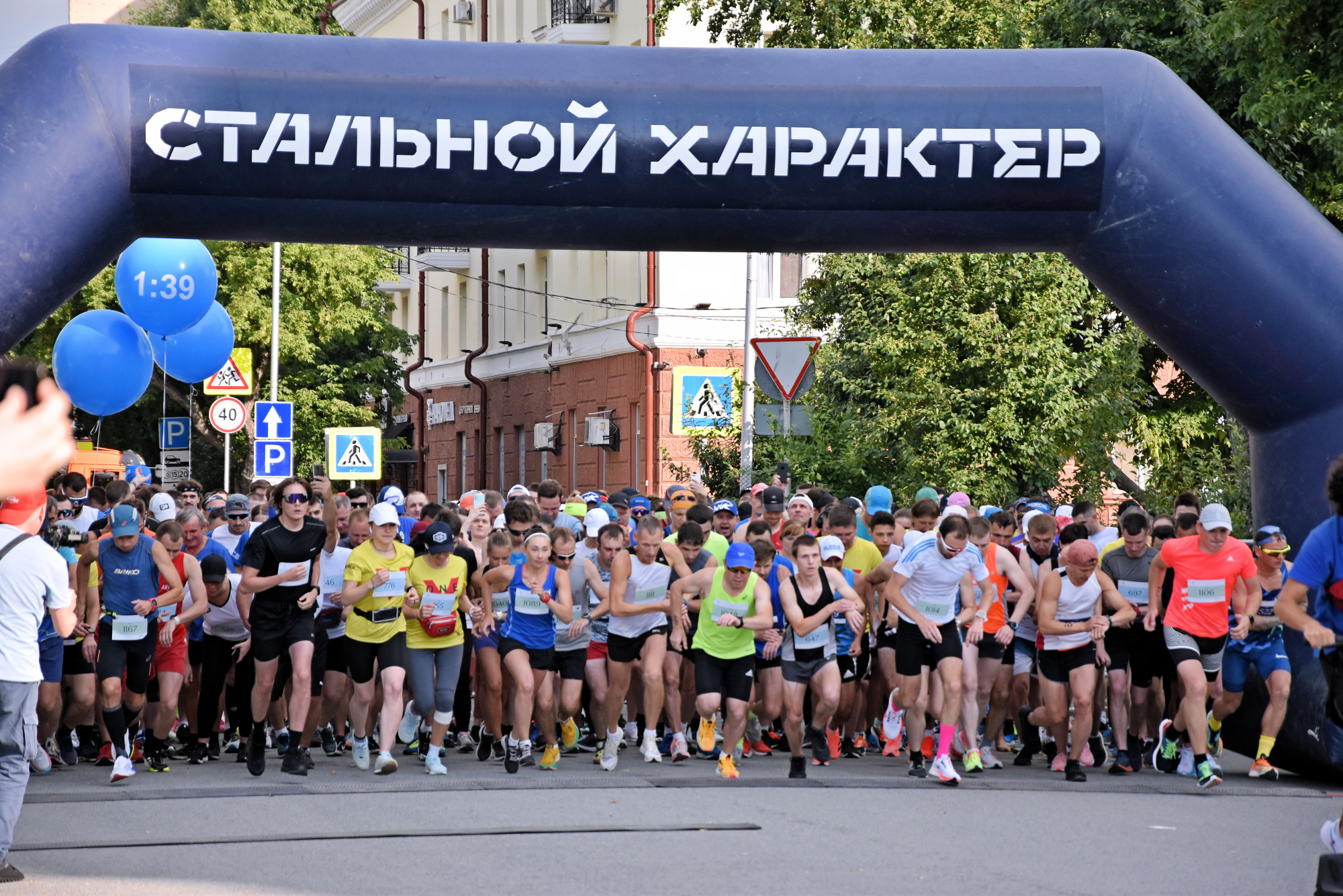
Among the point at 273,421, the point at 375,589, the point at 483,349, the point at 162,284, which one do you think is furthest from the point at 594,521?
the point at 483,349

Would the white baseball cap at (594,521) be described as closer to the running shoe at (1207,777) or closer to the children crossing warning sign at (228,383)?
the running shoe at (1207,777)

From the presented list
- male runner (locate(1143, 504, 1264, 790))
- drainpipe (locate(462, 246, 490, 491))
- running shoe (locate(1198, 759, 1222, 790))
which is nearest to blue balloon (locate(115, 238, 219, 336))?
male runner (locate(1143, 504, 1264, 790))

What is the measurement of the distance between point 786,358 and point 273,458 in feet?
26.7

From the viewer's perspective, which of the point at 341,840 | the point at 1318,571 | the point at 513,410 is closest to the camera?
the point at 1318,571

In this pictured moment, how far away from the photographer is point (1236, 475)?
19.1m

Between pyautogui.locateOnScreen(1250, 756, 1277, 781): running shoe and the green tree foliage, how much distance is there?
25.6 metres

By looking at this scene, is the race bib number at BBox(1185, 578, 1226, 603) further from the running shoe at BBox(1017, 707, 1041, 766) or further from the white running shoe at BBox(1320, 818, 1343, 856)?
the white running shoe at BBox(1320, 818, 1343, 856)

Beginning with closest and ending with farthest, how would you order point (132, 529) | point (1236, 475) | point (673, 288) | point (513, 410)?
1. point (132, 529)
2. point (1236, 475)
3. point (673, 288)
4. point (513, 410)

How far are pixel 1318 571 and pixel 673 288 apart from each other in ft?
89.6

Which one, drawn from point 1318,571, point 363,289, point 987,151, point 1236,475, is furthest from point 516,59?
point 363,289

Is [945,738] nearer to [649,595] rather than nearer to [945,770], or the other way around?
[945,770]

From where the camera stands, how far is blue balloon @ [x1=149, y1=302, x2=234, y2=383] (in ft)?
57.8

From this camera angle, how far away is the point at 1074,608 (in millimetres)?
12188

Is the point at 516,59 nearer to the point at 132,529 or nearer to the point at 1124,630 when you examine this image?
the point at 132,529
